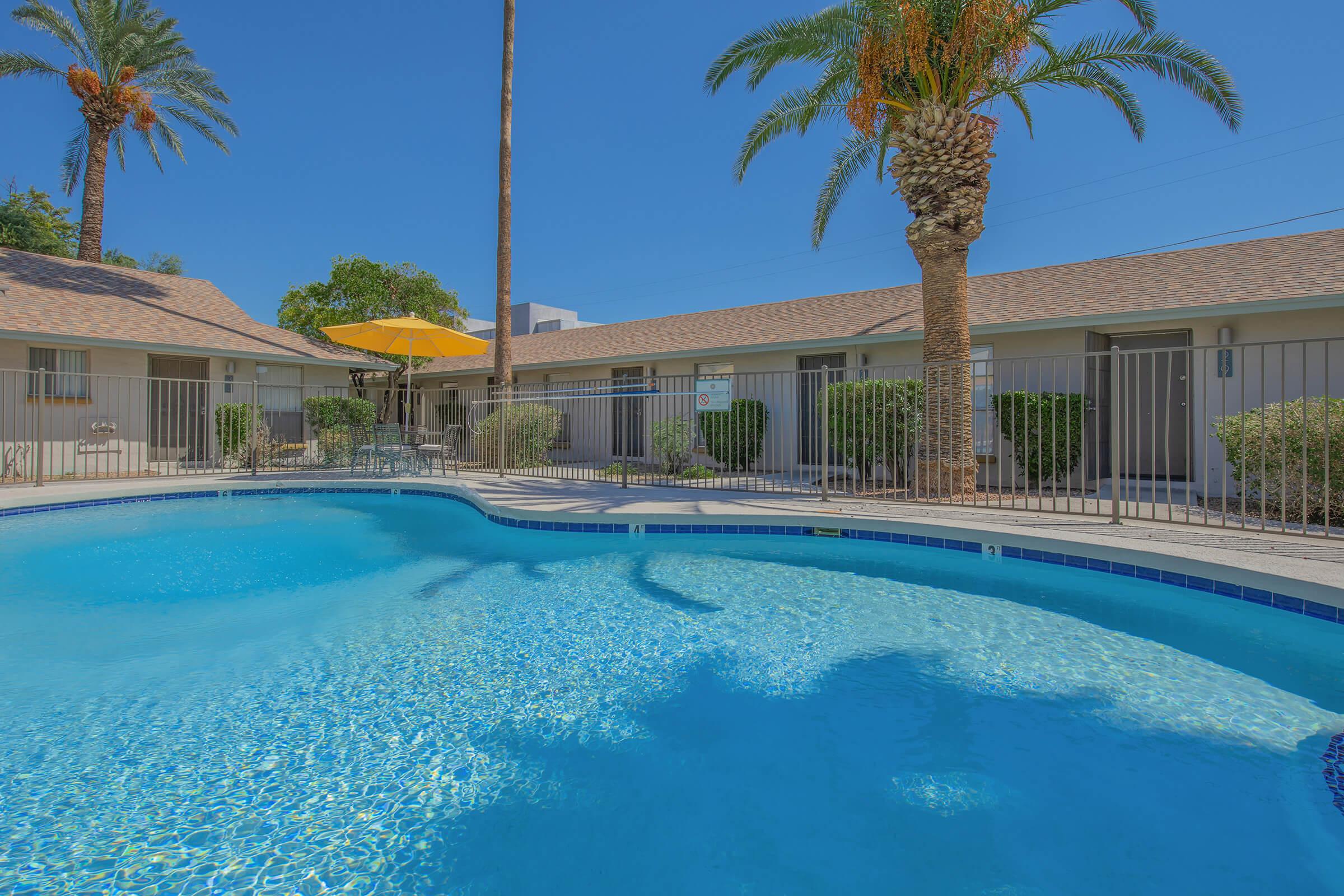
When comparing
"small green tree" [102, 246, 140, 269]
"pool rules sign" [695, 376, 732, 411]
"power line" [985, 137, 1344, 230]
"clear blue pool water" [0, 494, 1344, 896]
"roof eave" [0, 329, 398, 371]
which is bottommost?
"clear blue pool water" [0, 494, 1344, 896]

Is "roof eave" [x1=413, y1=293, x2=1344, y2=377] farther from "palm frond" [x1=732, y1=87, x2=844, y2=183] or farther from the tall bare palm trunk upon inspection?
"palm frond" [x1=732, y1=87, x2=844, y2=183]

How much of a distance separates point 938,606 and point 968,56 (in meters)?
6.89

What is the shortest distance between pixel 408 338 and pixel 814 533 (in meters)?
9.08

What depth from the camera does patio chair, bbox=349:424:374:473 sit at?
494 inches

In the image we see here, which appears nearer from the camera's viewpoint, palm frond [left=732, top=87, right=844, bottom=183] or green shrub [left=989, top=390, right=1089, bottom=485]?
green shrub [left=989, top=390, right=1089, bottom=485]

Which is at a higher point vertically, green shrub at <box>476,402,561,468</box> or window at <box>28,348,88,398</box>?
window at <box>28,348,88,398</box>

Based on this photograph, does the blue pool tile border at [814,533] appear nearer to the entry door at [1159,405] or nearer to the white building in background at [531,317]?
the entry door at [1159,405]

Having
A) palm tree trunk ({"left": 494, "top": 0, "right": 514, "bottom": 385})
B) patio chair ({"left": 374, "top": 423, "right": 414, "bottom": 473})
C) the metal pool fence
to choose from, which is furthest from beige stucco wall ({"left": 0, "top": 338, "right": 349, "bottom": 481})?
palm tree trunk ({"left": 494, "top": 0, "right": 514, "bottom": 385})

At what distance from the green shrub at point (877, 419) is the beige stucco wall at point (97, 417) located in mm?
10497

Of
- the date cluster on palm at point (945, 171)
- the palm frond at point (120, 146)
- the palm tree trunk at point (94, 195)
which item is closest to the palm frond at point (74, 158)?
the palm tree trunk at point (94, 195)

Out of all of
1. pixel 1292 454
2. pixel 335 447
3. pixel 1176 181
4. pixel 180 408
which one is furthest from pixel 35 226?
pixel 1176 181

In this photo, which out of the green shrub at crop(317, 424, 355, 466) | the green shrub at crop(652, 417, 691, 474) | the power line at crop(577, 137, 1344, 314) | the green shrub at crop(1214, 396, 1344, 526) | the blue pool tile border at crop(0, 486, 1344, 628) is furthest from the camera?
the power line at crop(577, 137, 1344, 314)

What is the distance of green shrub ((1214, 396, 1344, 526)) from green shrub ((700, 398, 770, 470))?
24.2 ft

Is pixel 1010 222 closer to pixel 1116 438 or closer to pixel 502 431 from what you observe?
pixel 1116 438
